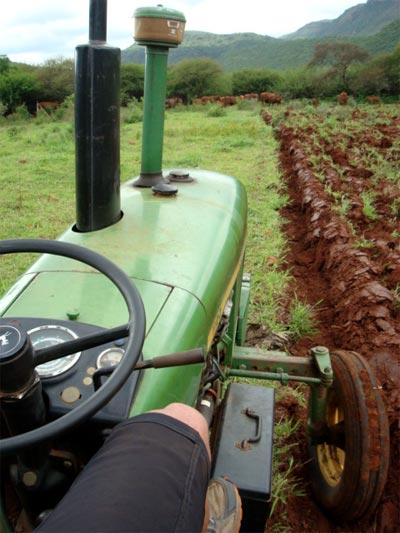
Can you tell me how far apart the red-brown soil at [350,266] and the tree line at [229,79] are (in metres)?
19.7

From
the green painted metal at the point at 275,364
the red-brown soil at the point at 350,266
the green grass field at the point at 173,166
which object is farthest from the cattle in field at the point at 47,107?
the green painted metal at the point at 275,364

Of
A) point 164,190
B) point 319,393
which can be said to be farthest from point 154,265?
point 319,393

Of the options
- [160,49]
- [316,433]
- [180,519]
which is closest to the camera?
[180,519]

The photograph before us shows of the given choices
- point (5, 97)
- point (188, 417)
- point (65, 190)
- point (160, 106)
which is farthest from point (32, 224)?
point (5, 97)

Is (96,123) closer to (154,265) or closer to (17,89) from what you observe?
(154,265)

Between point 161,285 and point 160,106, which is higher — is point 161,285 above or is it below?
below

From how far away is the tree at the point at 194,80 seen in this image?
96.4 feet

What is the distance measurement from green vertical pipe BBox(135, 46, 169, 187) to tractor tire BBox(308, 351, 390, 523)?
1.12 meters

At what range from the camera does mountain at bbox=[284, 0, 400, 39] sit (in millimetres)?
77125

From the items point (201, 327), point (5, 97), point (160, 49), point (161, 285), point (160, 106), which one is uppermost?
point (160, 49)

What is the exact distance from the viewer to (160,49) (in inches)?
77.4

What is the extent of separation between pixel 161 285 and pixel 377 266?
8.94ft

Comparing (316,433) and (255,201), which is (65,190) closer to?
(255,201)

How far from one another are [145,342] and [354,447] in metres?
1.05
